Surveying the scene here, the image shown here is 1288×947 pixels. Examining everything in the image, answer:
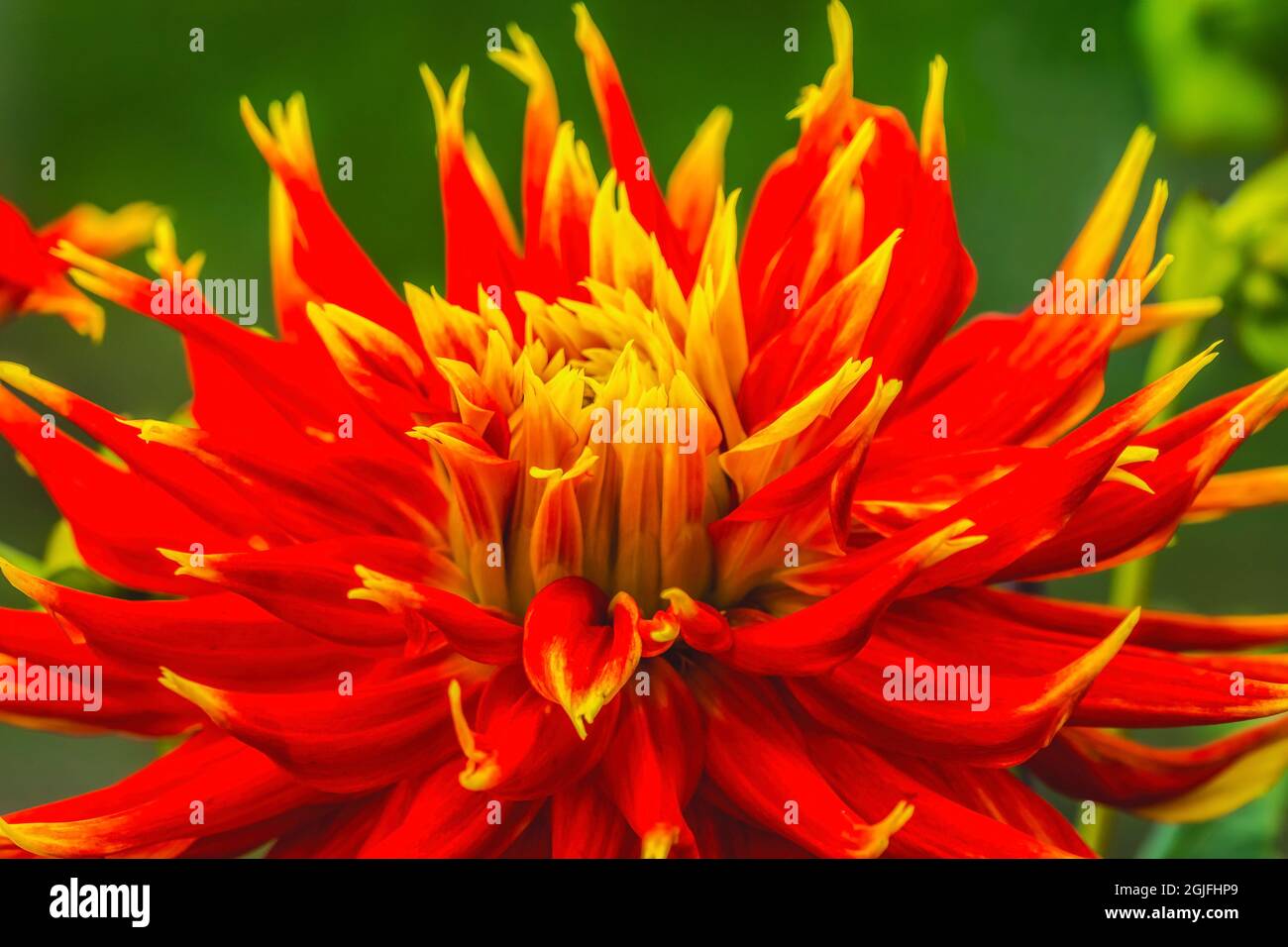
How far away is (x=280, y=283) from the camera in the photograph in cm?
71

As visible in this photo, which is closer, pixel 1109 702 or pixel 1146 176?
pixel 1109 702

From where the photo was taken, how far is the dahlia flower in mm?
552

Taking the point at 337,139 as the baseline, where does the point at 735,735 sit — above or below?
below

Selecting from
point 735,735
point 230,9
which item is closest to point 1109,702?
point 735,735

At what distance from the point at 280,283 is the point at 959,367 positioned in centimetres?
36

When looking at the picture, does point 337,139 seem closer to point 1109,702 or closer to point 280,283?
point 280,283

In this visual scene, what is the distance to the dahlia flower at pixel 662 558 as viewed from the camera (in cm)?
55

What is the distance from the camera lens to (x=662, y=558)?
0.59 meters

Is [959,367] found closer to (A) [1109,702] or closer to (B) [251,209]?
(A) [1109,702]

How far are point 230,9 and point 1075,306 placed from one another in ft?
1.67

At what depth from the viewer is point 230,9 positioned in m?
0.77
